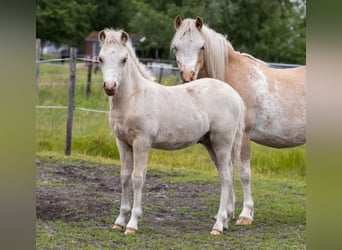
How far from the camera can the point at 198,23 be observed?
5184 millimetres

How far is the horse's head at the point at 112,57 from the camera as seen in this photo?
4.02 metres

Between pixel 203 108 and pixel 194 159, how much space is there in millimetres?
4184

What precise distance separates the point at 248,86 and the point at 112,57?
5.55ft

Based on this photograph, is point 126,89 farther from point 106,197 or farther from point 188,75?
point 106,197

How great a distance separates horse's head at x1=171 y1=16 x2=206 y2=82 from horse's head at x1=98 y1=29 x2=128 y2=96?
38.5 inches

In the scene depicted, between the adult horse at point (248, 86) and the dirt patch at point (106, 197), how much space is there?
694 mm

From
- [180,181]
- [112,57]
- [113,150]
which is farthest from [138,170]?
[113,150]

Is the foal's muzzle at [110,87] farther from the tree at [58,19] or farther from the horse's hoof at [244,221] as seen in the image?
the tree at [58,19]

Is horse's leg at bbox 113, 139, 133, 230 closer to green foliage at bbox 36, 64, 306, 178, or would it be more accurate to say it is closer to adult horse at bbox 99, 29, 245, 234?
adult horse at bbox 99, 29, 245, 234

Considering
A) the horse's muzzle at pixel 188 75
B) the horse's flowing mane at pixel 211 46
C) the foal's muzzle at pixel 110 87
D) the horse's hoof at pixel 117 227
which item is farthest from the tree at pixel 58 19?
the foal's muzzle at pixel 110 87

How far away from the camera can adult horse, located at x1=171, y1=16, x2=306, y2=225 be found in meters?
5.16

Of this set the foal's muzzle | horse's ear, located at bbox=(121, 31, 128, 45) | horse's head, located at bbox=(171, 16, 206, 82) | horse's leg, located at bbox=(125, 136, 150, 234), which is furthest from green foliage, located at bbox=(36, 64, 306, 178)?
the foal's muzzle

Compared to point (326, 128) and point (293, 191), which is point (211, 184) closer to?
point (293, 191)

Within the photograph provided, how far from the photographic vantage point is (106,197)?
20.4ft
